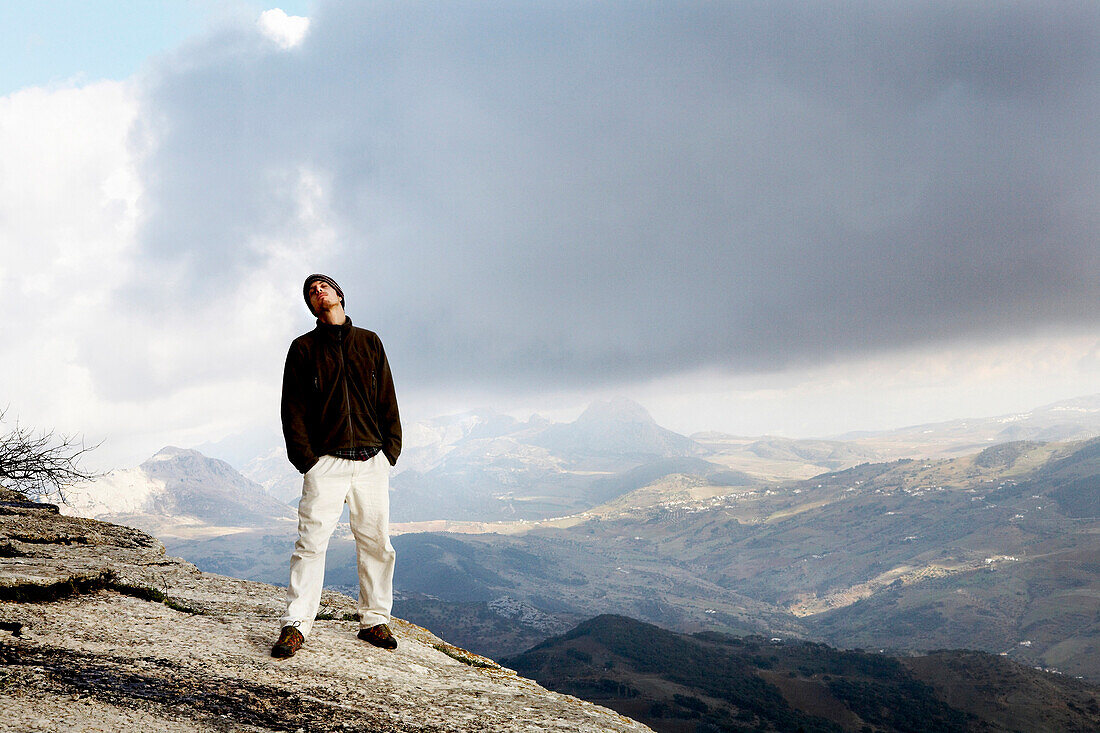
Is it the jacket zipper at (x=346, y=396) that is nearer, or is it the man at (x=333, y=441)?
the man at (x=333, y=441)

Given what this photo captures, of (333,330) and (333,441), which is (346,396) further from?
(333,330)

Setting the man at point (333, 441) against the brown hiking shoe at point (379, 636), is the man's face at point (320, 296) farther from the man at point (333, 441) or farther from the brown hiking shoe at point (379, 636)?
the brown hiking shoe at point (379, 636)

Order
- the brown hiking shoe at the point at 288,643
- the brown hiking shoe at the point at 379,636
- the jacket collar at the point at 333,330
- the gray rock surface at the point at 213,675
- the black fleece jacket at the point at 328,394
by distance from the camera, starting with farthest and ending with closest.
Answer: the brown hiking shoe at the point at 379,636 → the jacket collar at the point at 333,330 → the black fleece jacket at the point at 328,394 → the brown hiking shoe at the point at 288,643 → the gray rock surface at the point at 213,675

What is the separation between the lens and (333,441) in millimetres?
8648

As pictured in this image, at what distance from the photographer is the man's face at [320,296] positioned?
902 cm

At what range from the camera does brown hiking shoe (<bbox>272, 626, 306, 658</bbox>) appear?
26.3 ft

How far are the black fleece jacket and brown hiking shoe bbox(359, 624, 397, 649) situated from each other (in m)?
2.72

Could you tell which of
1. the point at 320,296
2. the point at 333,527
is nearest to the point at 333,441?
the point at 333,527

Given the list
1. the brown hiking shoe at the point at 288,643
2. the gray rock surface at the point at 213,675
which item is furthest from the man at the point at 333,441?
the gray rock surface at the point at 213,675

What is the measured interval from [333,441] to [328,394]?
649 mm

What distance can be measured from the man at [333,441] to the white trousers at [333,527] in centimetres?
1

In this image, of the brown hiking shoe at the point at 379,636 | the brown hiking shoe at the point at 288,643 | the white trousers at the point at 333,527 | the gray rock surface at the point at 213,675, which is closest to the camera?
the gray rock surface at the point at 213,675

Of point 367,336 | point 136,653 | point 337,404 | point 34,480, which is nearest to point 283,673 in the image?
point 136,653

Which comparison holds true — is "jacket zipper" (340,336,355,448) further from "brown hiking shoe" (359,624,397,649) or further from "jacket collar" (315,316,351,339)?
"brown hiking shoe" (359,624,397,649)
